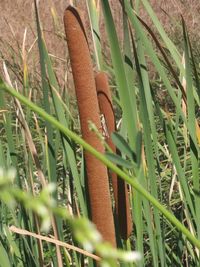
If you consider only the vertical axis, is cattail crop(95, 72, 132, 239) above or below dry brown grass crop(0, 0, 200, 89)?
below

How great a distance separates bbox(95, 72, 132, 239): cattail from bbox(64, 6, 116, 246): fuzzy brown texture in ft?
0.22

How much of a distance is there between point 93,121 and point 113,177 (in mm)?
96

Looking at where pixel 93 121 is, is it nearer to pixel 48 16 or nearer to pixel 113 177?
pixel 113 177

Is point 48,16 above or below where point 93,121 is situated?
above

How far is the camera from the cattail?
0.50 m

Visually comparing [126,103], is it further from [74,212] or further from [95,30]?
[74,212]

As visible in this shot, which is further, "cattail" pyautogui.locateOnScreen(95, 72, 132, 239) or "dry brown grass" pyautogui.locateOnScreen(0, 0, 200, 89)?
"dry brown grass" pyautogui.locateOnScreen(0, 0, 200, 89)

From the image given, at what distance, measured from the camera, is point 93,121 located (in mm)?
428

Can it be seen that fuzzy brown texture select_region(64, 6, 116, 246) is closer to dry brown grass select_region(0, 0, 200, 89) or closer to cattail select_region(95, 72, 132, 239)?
→ cattail select_region(95, 72, 132, 239)

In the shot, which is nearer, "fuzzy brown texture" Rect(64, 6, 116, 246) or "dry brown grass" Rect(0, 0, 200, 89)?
"fuzzy brown texture" Rect(64, 6, 116, 246)

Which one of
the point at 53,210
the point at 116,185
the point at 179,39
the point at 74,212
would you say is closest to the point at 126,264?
the point at 116,185

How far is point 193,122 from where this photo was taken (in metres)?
0.55

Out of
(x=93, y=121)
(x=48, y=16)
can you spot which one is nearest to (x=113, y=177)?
(x=93, y=121)

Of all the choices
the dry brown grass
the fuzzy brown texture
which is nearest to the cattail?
the fuzzy brown texture
